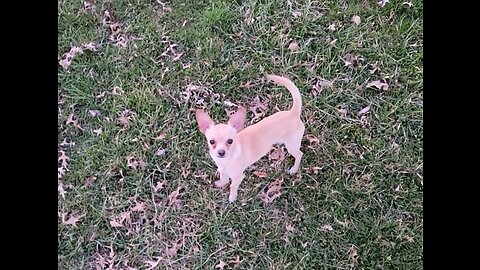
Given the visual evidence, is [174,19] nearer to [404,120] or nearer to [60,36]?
[60,36]

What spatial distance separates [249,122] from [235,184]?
470mm

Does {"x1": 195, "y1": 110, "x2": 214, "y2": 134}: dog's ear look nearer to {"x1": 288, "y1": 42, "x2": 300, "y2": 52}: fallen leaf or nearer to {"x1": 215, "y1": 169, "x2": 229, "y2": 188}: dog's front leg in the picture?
{"x1": 215, "y1": 169, "x2": 229, "y2": 188}: dog's front leg

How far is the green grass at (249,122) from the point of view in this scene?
340 cm

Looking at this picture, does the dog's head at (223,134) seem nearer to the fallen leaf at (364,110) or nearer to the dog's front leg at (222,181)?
the dog's front leg at (222,181)

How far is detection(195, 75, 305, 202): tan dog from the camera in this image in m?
3.00

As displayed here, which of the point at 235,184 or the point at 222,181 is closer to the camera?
the point at 235,184

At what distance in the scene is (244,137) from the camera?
3094mm

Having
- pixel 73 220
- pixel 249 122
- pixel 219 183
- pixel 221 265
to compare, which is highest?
pixel 249 122

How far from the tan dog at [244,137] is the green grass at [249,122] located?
10.5 inches

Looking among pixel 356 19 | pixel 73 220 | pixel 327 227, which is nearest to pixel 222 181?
pixel 327 227

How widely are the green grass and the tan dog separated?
0.27 m

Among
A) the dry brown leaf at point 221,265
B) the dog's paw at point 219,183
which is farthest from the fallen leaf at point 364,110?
the dry brown leaf at point 221,265

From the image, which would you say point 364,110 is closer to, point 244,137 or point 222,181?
point 244,137

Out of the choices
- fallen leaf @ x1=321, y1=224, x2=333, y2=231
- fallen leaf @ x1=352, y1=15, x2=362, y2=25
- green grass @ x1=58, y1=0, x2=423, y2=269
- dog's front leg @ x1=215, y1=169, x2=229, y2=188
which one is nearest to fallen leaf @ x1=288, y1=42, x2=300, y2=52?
green grass @ x1=58, y1=0, x2=423, y2=269
